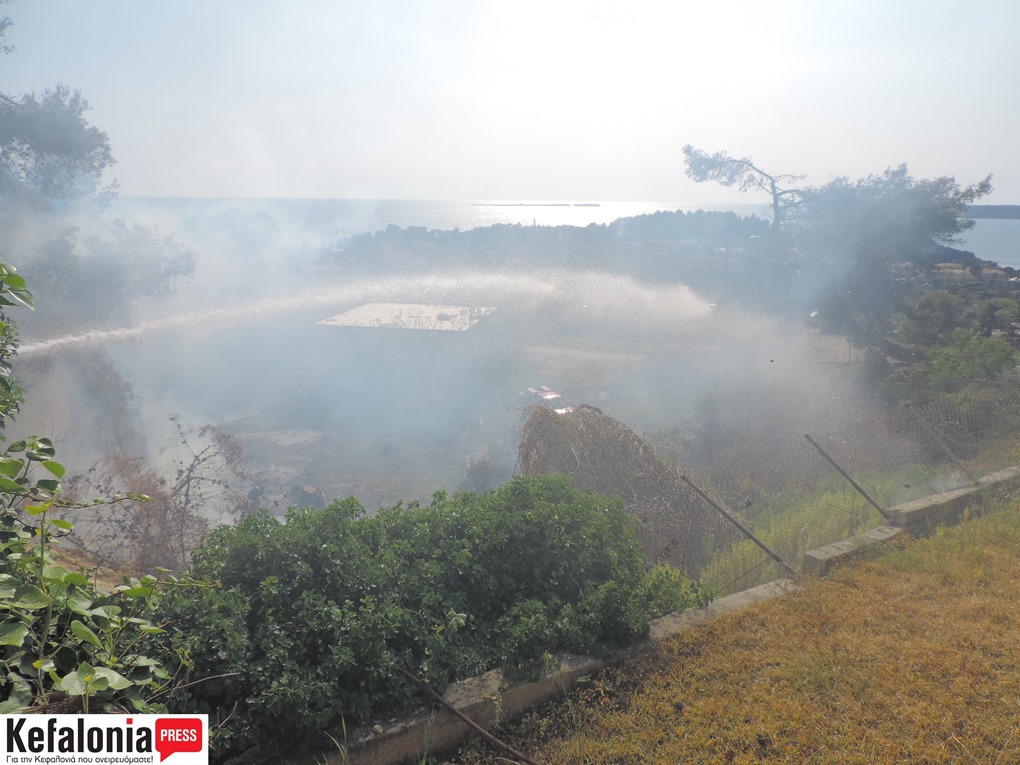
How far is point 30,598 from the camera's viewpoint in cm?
213

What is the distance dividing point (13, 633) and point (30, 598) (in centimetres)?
14

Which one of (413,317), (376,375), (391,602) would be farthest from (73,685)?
(413,317)

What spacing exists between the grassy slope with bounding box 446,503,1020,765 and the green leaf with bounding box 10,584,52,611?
2.17 metres

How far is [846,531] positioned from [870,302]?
63.0ft

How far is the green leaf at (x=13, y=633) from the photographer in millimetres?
1971

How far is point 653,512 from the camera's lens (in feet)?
25.0

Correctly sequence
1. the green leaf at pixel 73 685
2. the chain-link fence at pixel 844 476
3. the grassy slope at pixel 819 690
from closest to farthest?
1. the green leaf at pixel 73 685
2. the grassy slope at pixel 819 690
3. the chain-link fence at pixel 844 476

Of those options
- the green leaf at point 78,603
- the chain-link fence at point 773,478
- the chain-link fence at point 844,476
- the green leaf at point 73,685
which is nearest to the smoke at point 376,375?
the chain-link fence at point 844,476

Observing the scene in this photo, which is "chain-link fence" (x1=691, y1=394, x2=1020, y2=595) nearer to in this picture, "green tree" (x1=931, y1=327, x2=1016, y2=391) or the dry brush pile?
the dry brush pile

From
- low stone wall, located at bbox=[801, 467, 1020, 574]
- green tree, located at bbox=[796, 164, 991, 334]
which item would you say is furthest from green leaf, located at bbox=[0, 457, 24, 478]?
green tree, located at bbox=[796, 164, 991, 334]

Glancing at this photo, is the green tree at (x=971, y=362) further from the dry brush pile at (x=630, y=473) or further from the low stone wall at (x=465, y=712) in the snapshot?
the low stone wall at (x=465, y=712)

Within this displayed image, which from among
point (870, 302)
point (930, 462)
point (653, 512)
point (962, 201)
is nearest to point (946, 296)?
point (870, 302)

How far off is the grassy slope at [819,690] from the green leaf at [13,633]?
86.3 inches

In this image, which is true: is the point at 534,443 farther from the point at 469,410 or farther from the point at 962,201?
the point at 962,201
